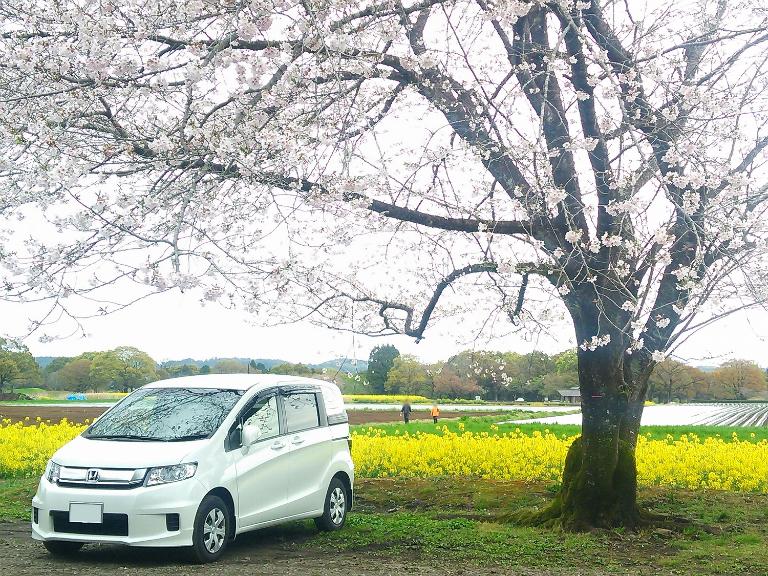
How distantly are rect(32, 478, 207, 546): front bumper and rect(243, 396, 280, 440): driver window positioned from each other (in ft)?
3.69

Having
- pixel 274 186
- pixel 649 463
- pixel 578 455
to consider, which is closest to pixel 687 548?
pixel 578 455

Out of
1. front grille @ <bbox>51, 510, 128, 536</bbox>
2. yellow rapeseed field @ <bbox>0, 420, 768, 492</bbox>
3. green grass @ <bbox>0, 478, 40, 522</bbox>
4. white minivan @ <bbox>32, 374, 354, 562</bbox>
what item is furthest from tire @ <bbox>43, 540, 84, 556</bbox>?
yellow rapeseed field @ <bbox>0, 420, 768, 492</bbox>

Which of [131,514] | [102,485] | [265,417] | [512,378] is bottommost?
[131,514]

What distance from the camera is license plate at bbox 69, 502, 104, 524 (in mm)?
6164

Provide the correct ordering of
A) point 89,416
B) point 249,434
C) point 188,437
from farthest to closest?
point 89,416 < point 249,434 < point 188,437

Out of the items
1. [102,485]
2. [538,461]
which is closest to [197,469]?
[102,485]

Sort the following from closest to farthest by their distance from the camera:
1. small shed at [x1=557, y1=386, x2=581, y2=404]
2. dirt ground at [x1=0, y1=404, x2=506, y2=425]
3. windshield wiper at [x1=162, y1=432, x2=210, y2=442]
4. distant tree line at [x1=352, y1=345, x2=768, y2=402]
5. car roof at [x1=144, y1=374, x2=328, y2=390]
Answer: windshield wiper at [x1=162, y1=432, x2=210, y2=442]
car roof at [x1=144, y1=374, x2=328, y2=390]
distant tree line at [x1=352, y1=345, x2=768, y2=402]
dirt ground at [x1=0, y1=404, x2=506, y2=425]
small shed at [x1=557, y1=386, x2=581, y2=404]

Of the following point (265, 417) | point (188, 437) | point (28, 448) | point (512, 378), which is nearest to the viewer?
point (188, 437)

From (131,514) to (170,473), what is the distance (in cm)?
44

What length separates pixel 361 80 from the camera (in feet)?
27.1

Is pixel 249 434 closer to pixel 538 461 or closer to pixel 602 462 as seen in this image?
pixel 602 462

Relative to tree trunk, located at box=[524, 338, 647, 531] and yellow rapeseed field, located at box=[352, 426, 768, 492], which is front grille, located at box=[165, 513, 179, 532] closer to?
tree trunk, located at box=[524, 338, 647, 531]

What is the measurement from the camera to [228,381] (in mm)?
7785

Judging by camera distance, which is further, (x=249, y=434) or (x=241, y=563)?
(x=249, y=434)
